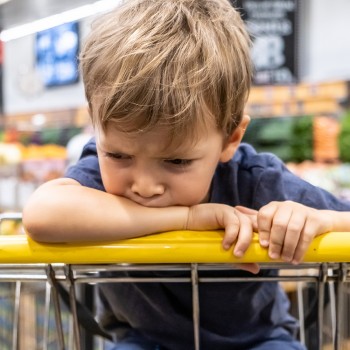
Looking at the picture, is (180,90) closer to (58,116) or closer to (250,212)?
(250,212)

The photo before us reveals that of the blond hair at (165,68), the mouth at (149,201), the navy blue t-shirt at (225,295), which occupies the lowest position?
the navy blue t-shirt at (225,295)

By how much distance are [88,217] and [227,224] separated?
8.0 inches

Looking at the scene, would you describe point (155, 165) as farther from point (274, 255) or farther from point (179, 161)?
point (274, 255)

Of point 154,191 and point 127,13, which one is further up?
point 127,13

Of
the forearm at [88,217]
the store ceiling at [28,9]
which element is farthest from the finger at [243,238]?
the store ceiling at [28,9]

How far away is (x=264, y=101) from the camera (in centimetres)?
405

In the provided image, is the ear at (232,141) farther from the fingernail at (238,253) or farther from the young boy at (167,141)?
the fingernail at (238,253)

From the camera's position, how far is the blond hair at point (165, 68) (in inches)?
34.2

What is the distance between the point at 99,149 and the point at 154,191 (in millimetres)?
134

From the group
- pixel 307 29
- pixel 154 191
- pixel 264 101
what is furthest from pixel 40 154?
pixel 307 29

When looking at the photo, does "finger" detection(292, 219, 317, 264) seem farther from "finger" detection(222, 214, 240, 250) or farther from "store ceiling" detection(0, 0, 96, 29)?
"store ceiling" detection(0, 0, 96, 29)

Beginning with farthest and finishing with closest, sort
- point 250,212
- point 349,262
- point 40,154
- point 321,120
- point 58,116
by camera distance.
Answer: point 58,116
point 40,154
point 321,120
point 250,212
point 349,262

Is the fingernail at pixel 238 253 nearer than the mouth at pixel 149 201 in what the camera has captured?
Yes

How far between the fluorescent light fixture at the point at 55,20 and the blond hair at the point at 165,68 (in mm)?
6163
